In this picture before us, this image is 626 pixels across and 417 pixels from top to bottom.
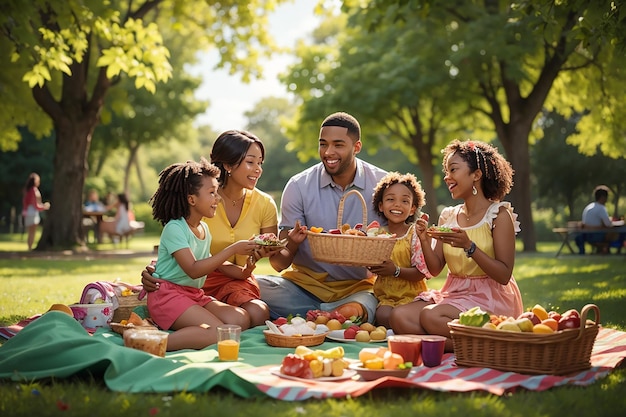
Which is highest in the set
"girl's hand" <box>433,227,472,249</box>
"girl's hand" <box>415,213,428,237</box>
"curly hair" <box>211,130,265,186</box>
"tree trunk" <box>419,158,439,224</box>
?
"tree trunk" <box>419,158,439,224</box>

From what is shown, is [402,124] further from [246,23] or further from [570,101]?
[246,23]

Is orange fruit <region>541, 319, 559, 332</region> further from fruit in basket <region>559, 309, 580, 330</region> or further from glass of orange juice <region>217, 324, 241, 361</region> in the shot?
glass of orange juice <region>217, 324, 241, 361</region>

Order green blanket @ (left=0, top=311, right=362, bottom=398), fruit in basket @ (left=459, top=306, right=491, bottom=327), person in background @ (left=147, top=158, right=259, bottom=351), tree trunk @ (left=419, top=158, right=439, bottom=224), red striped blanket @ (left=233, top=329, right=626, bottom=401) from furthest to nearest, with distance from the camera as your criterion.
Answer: tree trunk @ (left=419, top=158, right=439, bottom=224) < person in background @ (left=147, top=158, right=259, bottom=351) < fruit in basket @ (left=459, top=306, right=491, bottom=327) < green blanket @ (left=0, top=311, right=362, bottom=398) < red striped blanket @ (left=233, top=329, right=626, bottom=401)

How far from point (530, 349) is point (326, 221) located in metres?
3.12

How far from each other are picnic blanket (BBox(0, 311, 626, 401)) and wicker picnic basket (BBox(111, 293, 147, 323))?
4.53 ft

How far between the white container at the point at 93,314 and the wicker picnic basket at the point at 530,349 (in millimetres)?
3246

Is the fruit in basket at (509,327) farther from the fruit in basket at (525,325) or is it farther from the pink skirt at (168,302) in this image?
the pink skirt at (168,302)

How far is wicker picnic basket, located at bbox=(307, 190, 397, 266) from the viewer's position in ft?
20.7

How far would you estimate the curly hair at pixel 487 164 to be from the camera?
6324 millimetres

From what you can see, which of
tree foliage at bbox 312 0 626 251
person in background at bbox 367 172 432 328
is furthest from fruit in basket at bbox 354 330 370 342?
tree foliage at bbox 312 0 626 251

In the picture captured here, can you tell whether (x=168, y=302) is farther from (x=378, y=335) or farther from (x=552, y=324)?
(x=552, y=324)

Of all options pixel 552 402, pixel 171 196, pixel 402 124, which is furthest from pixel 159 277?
pixel 402 124

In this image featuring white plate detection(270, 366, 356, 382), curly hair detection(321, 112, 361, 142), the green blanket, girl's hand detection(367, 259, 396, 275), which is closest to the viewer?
the green blanket

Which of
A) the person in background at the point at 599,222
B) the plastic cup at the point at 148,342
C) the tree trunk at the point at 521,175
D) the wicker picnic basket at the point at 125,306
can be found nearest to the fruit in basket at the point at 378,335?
the plastic cup at the point at 148,342
